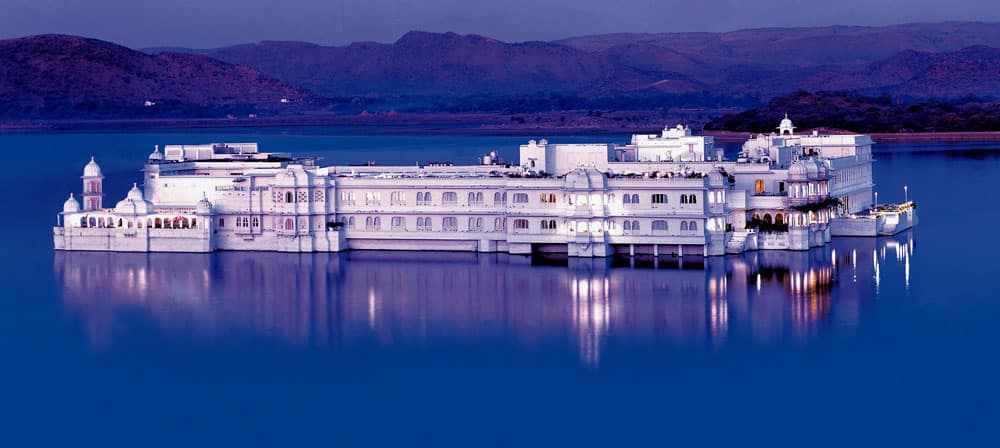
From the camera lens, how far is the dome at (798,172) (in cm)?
5119

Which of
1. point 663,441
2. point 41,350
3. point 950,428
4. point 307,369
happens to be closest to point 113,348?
point 41,350

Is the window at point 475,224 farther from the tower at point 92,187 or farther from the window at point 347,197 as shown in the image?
the tower at point 92,187

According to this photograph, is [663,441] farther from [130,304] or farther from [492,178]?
[492,178]

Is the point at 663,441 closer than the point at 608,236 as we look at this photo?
Yes

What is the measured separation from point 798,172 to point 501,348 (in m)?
17.1

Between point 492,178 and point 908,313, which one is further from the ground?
point 492,178

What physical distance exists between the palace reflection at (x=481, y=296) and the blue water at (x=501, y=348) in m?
0.11

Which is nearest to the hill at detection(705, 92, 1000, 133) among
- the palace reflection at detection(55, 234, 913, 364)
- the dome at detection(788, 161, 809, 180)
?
the dome at detection(788, 161, 809, 180)

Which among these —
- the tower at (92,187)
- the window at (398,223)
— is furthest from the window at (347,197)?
the tower at (92,187)

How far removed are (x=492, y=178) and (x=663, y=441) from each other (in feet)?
70.2

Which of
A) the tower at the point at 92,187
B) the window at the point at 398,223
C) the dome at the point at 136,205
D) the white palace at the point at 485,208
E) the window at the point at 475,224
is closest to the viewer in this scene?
the white palace at the point at 485,208

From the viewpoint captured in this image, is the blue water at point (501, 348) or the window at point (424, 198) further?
the window at point (424, 198)

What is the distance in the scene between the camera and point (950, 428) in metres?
30.3

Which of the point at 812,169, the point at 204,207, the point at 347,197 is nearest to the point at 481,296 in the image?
the point at 347,197
